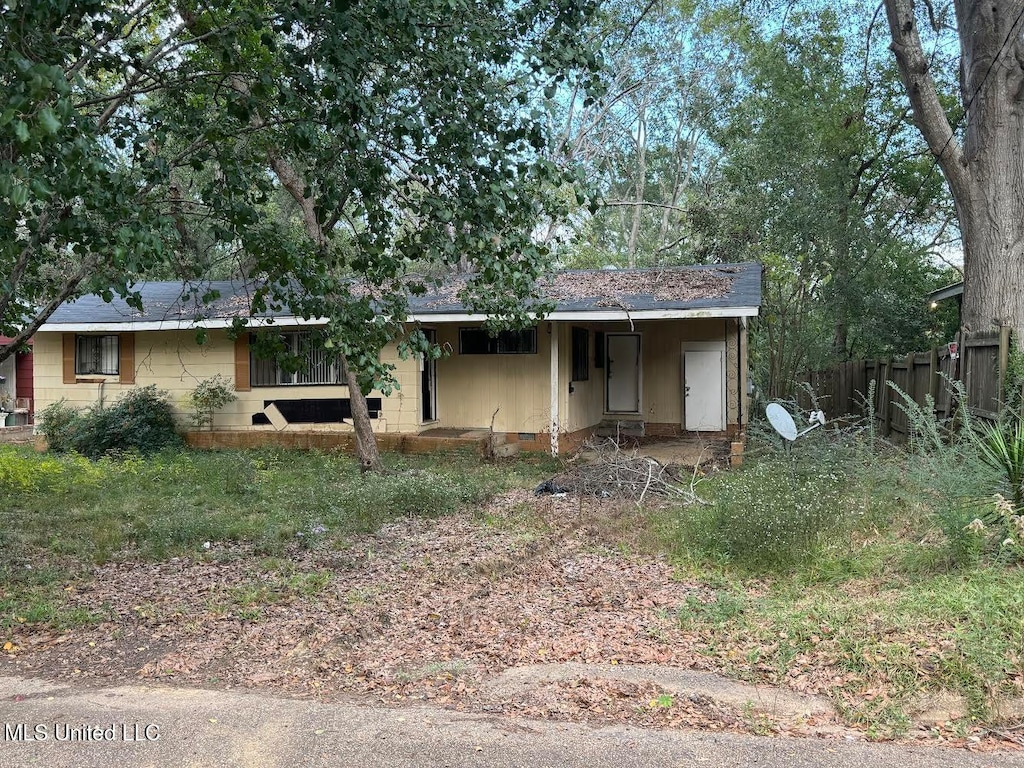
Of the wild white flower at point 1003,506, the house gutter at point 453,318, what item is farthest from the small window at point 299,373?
the wild white flower at point 1003,506

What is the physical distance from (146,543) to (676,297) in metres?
8.45

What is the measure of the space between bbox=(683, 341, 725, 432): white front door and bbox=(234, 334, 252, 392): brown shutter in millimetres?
7999

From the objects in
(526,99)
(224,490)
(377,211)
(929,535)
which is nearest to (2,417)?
(224,490)

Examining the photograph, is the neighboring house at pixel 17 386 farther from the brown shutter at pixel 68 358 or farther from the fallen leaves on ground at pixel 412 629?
the fallen leaves on ground at pixel 412 629

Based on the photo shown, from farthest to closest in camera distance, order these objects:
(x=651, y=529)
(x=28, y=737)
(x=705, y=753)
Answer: (x=651, y=529), (x=28, y=737), (x=705, y=753)

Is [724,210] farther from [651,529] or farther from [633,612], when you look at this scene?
[633,612]

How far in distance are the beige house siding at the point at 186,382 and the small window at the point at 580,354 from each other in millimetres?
2790

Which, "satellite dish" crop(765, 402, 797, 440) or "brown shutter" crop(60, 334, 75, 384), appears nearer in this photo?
"satellite dish" crop(765, 402, 797, 440)

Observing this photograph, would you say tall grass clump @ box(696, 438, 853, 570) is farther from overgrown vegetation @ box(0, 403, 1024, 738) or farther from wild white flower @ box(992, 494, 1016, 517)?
wild white flower @ box(992, 494, 1016, 517)

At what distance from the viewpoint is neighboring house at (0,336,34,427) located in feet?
68.0

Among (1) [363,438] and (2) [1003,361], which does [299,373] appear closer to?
(1) [363,438]

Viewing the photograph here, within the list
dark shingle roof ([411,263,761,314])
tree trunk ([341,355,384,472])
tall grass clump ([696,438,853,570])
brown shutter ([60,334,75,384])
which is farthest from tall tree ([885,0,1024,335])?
brown shutter ([60,334,75,384])

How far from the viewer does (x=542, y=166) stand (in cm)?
549

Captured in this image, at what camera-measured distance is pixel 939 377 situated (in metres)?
11.2
